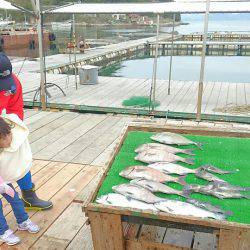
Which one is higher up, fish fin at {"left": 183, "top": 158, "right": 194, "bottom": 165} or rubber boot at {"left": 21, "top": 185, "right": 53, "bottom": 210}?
fish fin at {"left": 183, "top": 158, "right": 194, "bottom": 165}

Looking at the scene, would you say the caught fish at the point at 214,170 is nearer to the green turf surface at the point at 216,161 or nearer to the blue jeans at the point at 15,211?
the green turf surface at the point at 216,161

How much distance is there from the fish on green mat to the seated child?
3.18 ft

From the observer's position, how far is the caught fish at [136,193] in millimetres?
2875

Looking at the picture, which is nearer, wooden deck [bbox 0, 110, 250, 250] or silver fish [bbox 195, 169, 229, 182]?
silver fish [bbox 195, 169, 229, 182]

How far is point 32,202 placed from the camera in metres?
4.08

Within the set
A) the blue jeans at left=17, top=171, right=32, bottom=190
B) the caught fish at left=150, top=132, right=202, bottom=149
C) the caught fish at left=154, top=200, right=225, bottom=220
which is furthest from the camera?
the caught fish at left=150, top=132, right=202, bottom=149

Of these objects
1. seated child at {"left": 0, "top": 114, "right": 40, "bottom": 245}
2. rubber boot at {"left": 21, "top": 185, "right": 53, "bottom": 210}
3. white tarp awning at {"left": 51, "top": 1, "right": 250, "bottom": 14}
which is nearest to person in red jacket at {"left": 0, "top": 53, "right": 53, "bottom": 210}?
rubber boot at {"left": 21, "top": 185, "right": 53, "bottom": 210}

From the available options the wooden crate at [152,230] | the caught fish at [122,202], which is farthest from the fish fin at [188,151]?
the caught fish at [122,202]

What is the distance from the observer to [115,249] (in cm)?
291

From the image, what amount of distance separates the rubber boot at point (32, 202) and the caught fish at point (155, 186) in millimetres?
1481

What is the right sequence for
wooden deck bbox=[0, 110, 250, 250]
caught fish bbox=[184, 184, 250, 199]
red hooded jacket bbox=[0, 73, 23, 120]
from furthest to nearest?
red hooded jacket bbox=[0, 73, 23, 120] → wooden deck bbox=[0, 110, 250, 250] → caught fish bbox=[184, 184, 250, 199]

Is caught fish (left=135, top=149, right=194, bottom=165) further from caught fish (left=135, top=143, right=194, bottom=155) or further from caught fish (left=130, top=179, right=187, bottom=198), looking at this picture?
caught fish (left=130, top=179, right=187, bottom=198)

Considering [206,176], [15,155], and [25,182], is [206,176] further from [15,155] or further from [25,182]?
[25,182]

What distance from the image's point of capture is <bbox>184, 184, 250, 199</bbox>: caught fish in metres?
2.96
